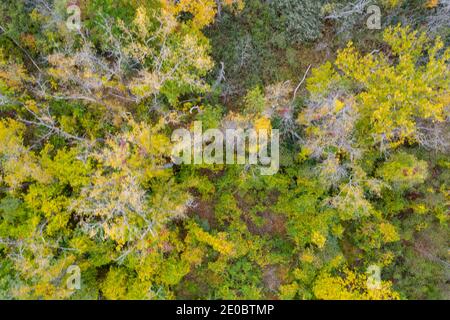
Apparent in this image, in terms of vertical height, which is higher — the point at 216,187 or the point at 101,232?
the point at 216,187

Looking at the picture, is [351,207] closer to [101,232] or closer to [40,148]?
[101,232]

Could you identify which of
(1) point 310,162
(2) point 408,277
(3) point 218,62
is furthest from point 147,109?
(2) point 408,277

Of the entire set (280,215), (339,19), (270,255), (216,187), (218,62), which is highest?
(339,19)

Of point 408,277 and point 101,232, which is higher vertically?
point 101,232
